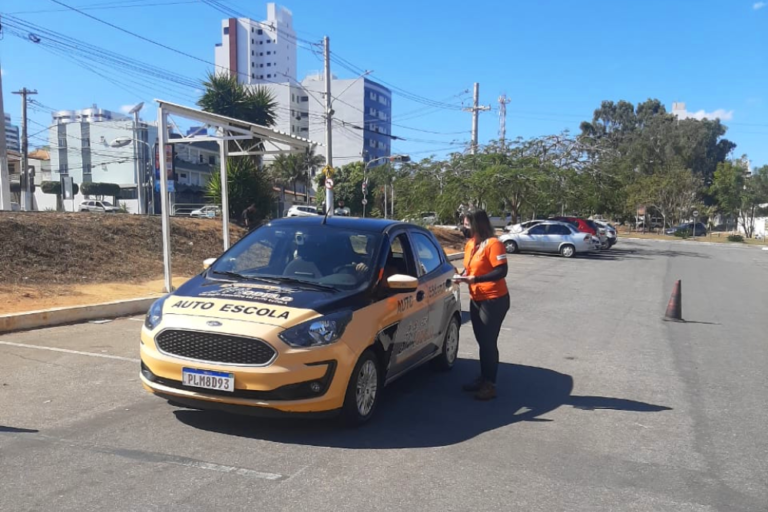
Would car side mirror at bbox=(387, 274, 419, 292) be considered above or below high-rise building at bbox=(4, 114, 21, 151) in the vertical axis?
below

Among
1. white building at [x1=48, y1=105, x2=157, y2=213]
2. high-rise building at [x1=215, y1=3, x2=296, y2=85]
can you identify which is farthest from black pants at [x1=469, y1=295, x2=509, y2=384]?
high-rise building at [x1=215, y1=3, x2=296, y2=85]

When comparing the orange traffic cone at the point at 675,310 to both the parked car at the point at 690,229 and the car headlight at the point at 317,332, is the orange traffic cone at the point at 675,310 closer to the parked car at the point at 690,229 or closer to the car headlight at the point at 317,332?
the car headlight at the point at 317,332

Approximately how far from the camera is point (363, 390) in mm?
5035

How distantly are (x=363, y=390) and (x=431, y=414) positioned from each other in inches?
34.0

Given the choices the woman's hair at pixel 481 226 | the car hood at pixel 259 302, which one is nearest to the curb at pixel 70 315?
the car hood at pixel 259 302

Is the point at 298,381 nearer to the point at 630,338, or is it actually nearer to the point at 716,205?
the point at 630,338

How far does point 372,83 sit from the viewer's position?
114m

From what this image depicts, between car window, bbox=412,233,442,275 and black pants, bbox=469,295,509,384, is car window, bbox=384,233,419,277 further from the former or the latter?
black pants, bbox=469,295,509,384

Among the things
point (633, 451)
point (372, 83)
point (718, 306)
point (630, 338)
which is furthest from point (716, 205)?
point (633, 451)

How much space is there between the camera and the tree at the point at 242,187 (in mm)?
21859

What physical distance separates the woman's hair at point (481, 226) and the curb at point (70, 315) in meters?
6.70

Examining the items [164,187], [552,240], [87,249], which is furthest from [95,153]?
[164,187]

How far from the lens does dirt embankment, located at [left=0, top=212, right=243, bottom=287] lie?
12555 mm

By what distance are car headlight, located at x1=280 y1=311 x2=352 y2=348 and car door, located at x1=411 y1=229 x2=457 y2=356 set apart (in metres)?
1.75
